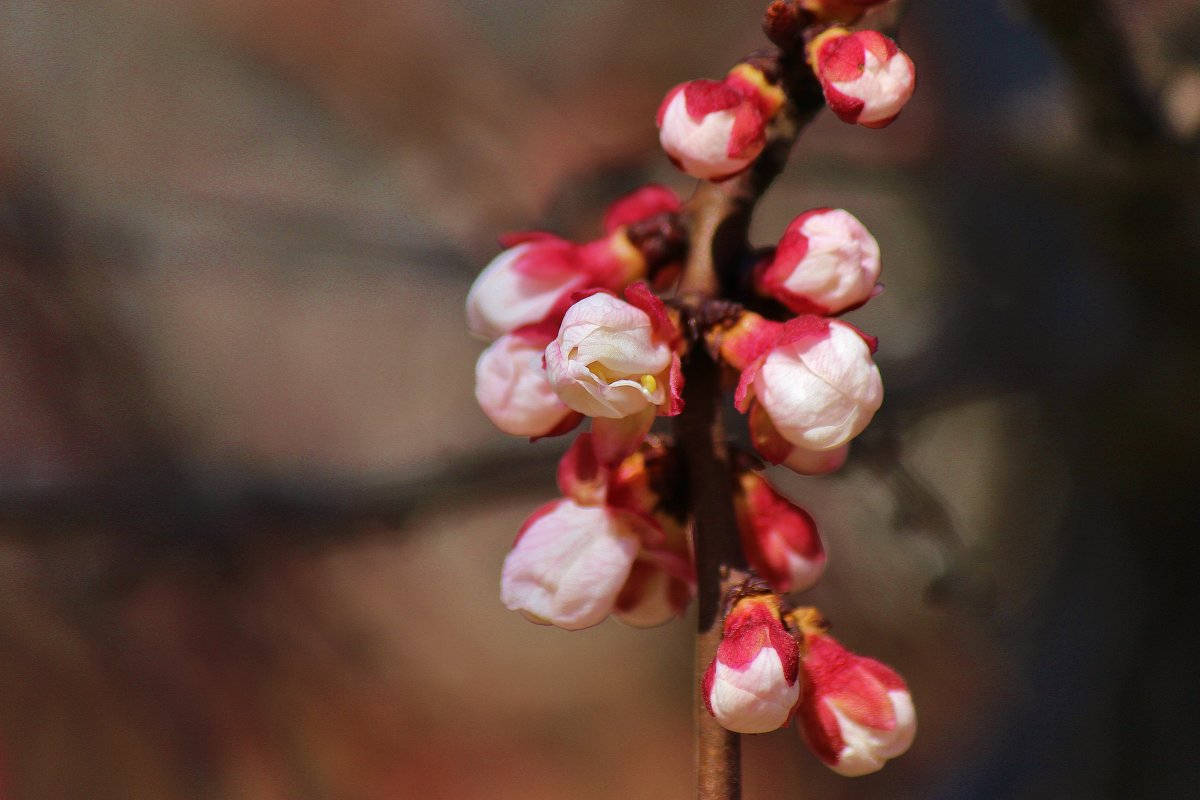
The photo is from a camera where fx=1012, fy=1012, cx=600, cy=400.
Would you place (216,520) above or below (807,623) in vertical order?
below

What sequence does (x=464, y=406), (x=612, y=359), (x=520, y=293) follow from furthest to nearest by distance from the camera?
(x=464, y=406) < (x=520, y=293) < (x=612, y=359)

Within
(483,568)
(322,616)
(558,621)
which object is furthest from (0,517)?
(558,621)

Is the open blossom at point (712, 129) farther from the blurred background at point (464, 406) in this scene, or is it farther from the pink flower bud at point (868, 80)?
the blurred background at point (464, 406)

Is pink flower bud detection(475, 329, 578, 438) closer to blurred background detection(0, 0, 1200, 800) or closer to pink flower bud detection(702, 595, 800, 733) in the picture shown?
pink flower bud detection(702, 595, 800, 733)

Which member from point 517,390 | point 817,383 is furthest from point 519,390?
point 817,383

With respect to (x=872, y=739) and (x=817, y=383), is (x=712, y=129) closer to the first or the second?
(x=817, y=383)

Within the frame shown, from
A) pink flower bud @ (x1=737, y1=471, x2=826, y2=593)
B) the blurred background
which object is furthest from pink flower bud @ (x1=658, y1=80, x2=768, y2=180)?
the blurred background

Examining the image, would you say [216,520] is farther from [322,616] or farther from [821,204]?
[821,204]
